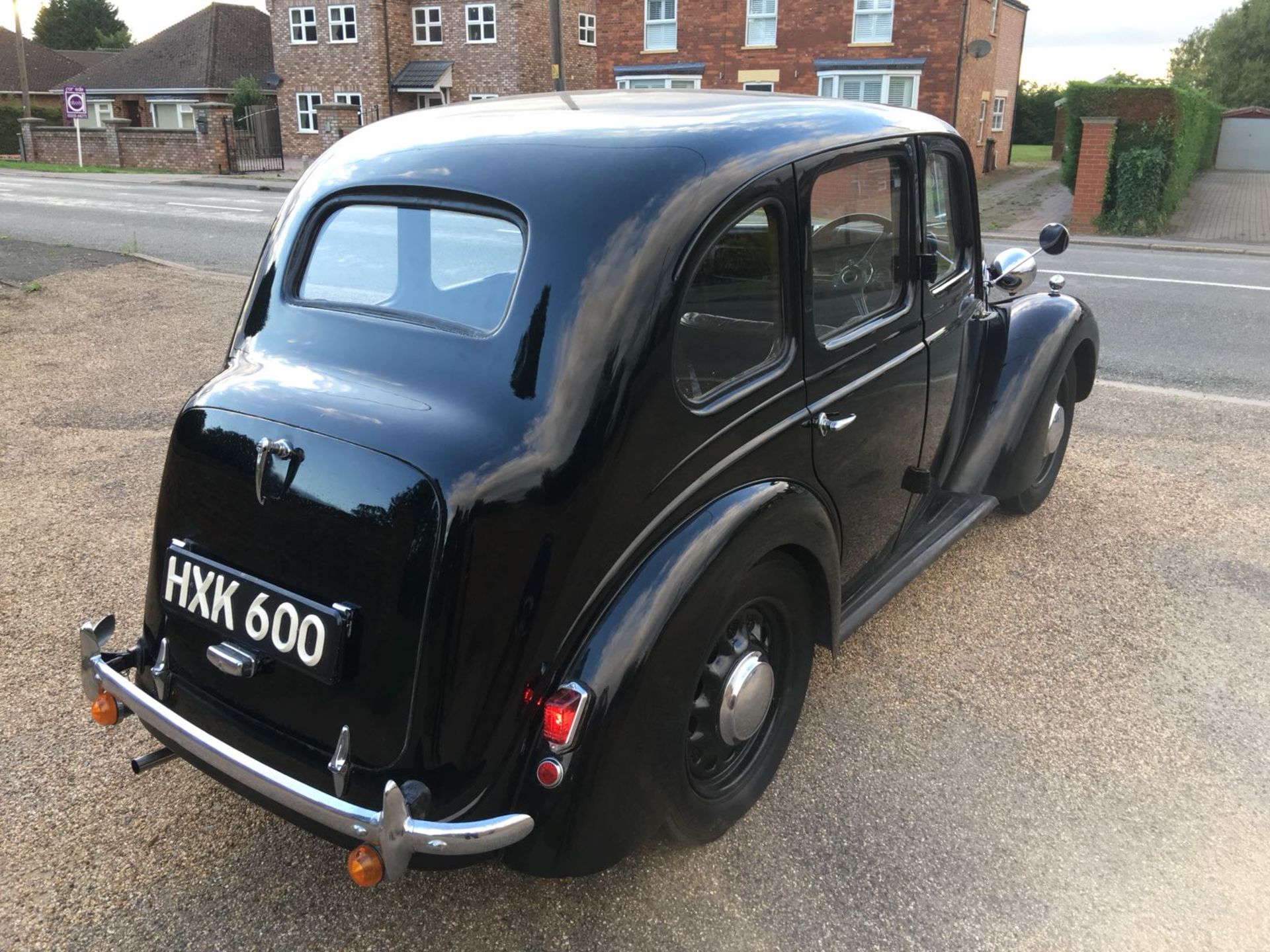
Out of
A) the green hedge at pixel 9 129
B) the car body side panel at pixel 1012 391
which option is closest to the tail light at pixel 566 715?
the car body side panel at pixel 1012 391

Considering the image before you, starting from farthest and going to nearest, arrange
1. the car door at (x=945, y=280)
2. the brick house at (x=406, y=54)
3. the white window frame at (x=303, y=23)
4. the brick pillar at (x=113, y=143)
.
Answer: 1. the white window frame at (x=303, y=23)
2. the brick house at (x=406, y=54)
3. the brick pillar at (x=113, y=143)
4. the car door at (x=945, y=280)

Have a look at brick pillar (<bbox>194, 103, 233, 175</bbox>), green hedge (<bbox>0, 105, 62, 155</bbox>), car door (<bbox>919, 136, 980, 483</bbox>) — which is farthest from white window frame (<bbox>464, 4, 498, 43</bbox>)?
car door (<bbox>919, 136, 980, 483</bbox>)

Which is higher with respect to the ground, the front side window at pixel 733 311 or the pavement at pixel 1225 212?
the front side window at pixel 733 311

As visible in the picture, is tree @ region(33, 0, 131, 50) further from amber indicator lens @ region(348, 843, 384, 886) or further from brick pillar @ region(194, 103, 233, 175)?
amber indicator lens @ region(348, 843, 384, 886)

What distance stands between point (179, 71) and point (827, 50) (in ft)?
105

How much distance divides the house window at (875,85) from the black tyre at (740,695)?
2680 cm

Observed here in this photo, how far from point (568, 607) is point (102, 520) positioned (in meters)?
3.32

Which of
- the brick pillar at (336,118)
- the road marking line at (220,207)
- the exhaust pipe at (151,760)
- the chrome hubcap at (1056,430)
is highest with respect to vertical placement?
the brick pillar at (336,118)

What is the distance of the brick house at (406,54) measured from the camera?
35031 mm

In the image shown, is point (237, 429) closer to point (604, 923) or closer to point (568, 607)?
point (568, 607)

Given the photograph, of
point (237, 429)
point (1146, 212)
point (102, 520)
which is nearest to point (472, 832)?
point (237, 429)

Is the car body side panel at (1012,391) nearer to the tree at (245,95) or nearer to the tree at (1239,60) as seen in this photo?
the tree at (245,95)

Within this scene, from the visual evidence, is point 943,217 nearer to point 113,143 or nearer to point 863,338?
point 863,338

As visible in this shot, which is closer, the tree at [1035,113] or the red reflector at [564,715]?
the red reflector at [564,715]
